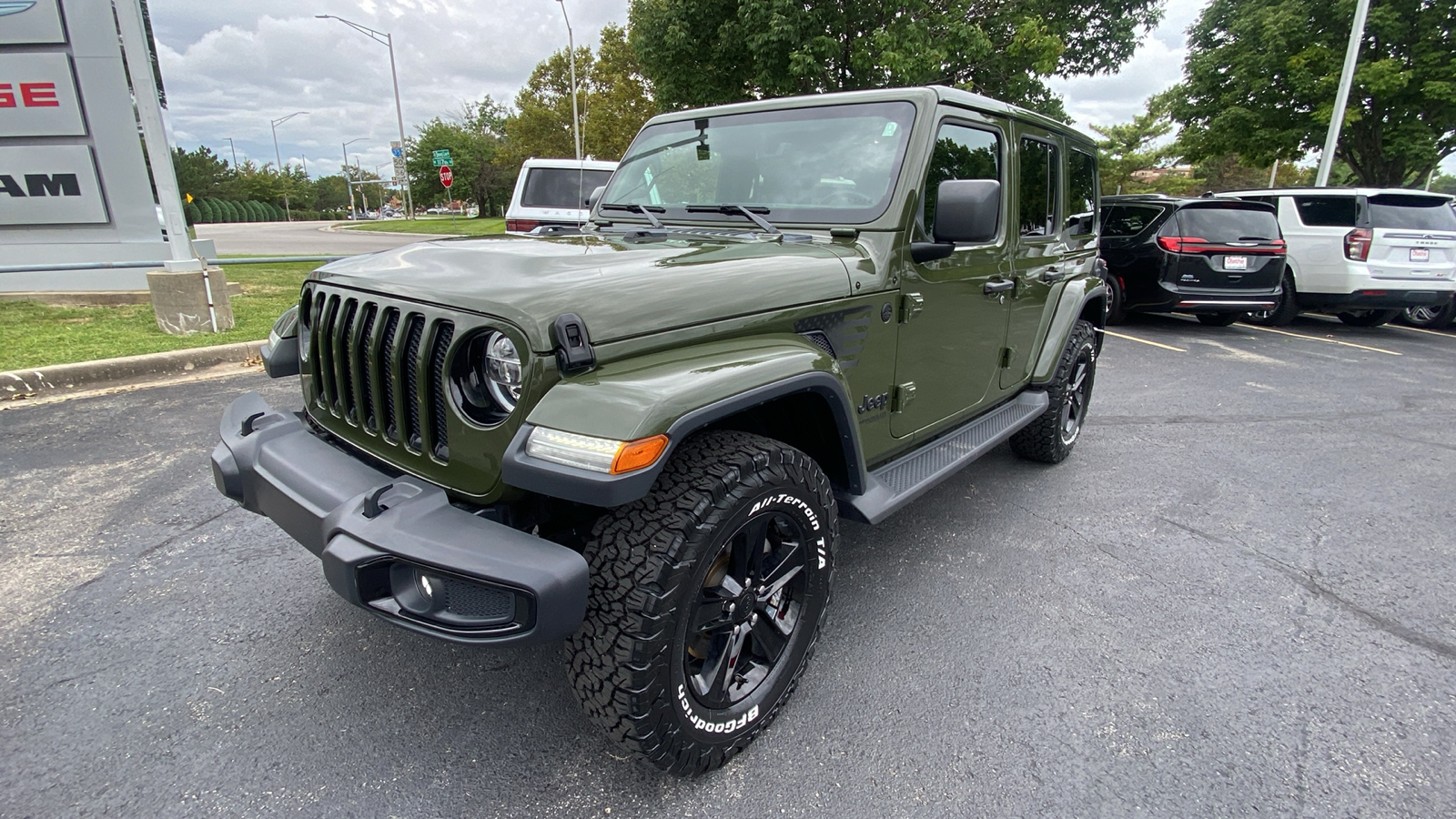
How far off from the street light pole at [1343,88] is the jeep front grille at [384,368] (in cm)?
1550

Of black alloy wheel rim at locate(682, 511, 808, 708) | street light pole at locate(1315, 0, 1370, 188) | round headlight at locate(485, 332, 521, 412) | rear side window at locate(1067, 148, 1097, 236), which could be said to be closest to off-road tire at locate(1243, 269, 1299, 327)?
street light pole at locate(1315, 0, 1370, 188)

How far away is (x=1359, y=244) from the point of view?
8.87m

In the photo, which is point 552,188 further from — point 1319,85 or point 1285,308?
point 1319,85

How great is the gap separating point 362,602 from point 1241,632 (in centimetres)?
293

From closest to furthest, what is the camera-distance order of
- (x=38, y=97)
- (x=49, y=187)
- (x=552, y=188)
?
(x=38, y=97)
(x=49, y=187)
(x=552, y=188)

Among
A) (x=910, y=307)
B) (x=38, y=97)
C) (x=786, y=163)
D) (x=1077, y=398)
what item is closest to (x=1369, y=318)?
(x=1077, y=398)

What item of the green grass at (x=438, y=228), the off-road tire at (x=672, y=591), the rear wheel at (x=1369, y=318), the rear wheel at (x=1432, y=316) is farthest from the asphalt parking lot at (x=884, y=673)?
the green grass at (x=438, y=228)

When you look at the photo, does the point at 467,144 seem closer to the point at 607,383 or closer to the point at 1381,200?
the point at 1381,200

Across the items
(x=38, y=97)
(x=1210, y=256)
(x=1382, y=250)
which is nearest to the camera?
(x=38, y=97)

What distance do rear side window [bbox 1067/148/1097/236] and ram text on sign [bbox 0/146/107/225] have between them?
31.7ft

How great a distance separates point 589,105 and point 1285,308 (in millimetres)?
26544

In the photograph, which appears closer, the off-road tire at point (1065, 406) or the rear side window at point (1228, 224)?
the off-road tire at point (1065, 406)

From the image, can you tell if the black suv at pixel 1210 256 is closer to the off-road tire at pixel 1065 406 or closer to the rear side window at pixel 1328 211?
the rear side window at pixel 1328 211

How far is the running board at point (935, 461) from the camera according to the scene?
236cm
